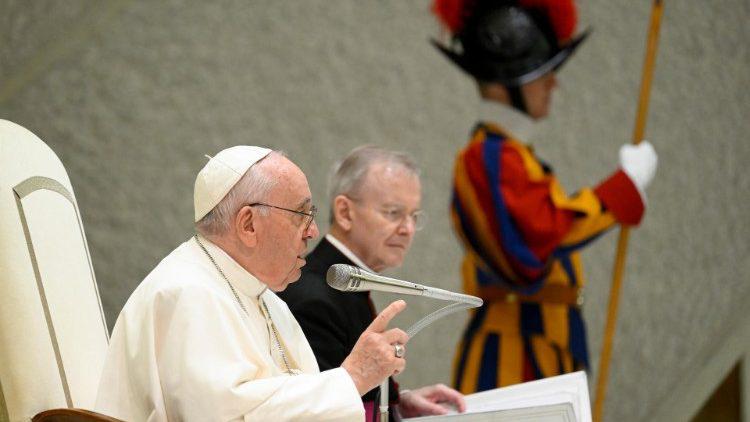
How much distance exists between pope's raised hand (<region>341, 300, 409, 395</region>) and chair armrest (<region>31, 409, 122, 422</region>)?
0.41 meters

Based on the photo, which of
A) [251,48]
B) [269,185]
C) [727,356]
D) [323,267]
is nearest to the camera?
[269,185]

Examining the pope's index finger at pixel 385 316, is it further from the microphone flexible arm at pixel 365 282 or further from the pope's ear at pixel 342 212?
the pope's ear at pixel 342 212

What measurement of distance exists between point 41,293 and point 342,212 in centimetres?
100

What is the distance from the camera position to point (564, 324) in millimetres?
4195

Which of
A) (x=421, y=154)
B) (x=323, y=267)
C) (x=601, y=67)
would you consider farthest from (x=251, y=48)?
(x=323, y=267)

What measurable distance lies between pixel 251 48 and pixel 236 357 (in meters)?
3.47

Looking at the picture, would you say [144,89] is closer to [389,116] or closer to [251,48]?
[251,48]

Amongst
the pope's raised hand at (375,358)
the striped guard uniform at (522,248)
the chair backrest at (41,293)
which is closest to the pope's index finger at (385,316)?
the pope's raised hand at (375,358)

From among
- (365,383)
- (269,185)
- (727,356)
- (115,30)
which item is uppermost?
(115,30)

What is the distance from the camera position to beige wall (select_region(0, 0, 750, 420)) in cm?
504

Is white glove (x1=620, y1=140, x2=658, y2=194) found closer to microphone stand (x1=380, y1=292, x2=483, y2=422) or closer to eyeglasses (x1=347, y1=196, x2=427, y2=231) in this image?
eyeglasses (x1=347, y1=196, x2=427, y2=231)

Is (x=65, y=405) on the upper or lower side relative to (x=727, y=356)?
upper

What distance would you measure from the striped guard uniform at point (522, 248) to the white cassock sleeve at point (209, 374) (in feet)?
7.13

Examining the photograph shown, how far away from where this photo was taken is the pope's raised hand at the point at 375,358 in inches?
79.2
